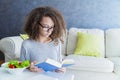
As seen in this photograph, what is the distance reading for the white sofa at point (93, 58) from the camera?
2.89 m

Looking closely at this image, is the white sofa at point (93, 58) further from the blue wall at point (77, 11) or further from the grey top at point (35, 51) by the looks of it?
the grey top at point (35, 51)

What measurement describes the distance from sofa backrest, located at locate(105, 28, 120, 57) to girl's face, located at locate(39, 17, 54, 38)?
6.98ft

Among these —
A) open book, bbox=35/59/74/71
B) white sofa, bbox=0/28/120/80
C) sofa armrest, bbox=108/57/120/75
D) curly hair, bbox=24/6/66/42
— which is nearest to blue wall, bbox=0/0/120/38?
white sofa, bbox=0/28/120/80

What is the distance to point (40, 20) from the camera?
58.6 inches

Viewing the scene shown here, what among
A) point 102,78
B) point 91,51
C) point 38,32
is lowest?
point 102,78

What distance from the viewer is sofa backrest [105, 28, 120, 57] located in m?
3.44

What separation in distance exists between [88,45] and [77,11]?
0.81 meters

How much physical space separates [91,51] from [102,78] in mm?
500

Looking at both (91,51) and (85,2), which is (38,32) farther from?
(85,2)

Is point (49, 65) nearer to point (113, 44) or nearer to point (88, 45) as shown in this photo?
point (88, 45)

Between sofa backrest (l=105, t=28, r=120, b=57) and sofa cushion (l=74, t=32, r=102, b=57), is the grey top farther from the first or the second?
sofa backrest (l=105, t=28, r=120, b=57)

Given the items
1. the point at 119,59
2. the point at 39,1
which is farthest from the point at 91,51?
the point at 39,1

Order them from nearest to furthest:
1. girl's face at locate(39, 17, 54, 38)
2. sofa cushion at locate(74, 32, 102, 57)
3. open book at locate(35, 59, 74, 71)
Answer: open book at locate(35, 59, 74, 71)
girl's face at locate(39, 17, 54, 38)
sofa cushion at locate(74, 32, 102, 57)

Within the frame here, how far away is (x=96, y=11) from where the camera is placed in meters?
3.85
